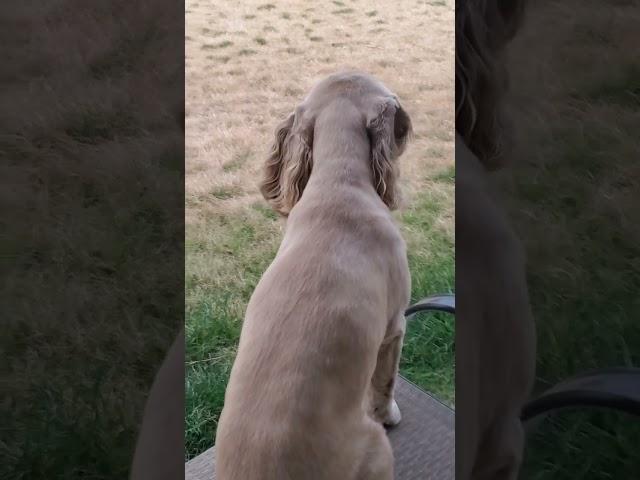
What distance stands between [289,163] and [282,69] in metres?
0.73

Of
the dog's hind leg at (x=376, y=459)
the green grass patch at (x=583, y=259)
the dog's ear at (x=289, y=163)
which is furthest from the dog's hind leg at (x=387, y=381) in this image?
the green grass patch at (x=583, y=259)

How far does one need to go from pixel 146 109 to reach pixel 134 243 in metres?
0.16

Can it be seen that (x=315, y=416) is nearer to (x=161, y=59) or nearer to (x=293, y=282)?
(x=293, y=282)

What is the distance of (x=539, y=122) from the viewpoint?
731mm

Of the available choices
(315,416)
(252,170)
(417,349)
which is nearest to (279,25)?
(252,170)

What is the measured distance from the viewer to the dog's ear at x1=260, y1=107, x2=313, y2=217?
1.22m

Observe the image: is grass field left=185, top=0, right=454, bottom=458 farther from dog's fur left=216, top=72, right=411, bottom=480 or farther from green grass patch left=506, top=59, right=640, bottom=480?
green grass patch left=506, top=59, right=640, bottom=480

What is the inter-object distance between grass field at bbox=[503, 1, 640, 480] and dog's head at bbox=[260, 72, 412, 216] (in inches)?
18.1

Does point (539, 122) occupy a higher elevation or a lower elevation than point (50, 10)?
lower

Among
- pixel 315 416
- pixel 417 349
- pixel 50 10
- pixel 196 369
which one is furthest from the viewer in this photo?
pixel 417 349

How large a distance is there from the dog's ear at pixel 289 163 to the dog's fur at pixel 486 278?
1.55 ft

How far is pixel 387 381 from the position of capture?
129cm

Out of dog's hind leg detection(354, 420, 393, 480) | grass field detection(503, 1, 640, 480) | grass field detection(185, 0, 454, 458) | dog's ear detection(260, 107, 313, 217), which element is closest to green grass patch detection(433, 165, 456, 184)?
grass field detection(185, 0, 454, 458)

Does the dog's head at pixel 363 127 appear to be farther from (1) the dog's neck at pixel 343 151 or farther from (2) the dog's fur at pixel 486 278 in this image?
(2) the dog's fur at pixel 486 278
